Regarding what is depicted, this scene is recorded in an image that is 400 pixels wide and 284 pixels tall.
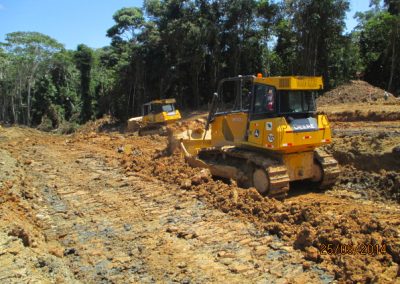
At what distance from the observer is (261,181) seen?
8.84 m

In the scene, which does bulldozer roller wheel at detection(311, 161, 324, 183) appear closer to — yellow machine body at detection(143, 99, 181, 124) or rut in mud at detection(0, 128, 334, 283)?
rut in mud at detection(0, 128, 334, 283)

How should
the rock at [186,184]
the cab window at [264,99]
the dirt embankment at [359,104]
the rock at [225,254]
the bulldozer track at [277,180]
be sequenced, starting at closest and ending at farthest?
the rock at [225,254] < the bulldozer track at [277,180] < the cab window at [264,99] < the rock at [186,184] < the dirt embankment at [359,104]

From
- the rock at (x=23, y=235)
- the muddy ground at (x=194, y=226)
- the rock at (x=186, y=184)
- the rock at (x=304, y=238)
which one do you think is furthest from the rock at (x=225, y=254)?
the rock at (x=186, y=184)

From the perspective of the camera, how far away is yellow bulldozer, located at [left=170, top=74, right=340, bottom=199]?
8.58 metres

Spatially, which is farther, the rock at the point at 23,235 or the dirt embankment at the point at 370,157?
the dirt embankment at the point at 370,157

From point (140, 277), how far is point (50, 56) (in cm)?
4153

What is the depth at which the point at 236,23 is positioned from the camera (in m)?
29.1

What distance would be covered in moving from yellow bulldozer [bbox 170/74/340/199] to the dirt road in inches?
24.2

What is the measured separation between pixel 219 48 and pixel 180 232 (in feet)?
81.2

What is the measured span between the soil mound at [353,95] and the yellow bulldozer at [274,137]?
47.1 feet

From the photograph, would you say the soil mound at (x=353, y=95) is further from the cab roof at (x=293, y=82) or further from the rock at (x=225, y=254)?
the rock at (x=225, y=254)

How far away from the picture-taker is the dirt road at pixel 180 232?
5285 mm
